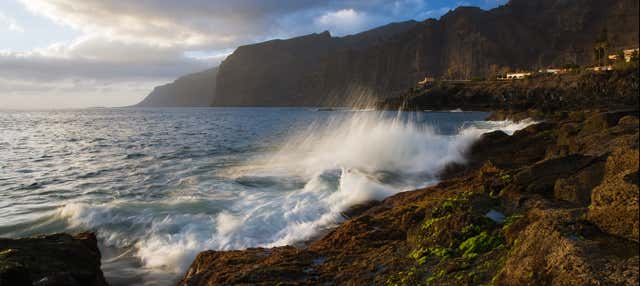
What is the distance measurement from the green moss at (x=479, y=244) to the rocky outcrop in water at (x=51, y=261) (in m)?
5.53

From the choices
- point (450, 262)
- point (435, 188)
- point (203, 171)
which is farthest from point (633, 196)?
point (203, 171)

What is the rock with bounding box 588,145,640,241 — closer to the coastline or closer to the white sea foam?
the coastline

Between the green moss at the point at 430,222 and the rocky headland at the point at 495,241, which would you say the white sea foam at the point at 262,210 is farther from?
the green moss at the point at 430,222

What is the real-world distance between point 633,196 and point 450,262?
2.05 metres

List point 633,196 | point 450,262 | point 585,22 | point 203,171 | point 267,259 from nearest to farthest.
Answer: point 633,196, point 450,262, point 267,259, point 203,171, point 585,22

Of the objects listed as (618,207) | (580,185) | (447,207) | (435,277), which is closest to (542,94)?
(580,185)

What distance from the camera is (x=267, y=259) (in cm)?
656

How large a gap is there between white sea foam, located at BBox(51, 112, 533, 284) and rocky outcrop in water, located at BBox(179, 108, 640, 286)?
6.17 feet

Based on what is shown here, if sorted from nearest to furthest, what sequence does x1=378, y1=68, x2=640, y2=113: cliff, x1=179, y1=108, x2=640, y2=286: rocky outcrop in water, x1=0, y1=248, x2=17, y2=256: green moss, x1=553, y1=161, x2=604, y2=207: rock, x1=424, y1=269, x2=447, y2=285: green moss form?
x1=179, y1=108, x2=640, y2=286: rocky outcrop in water, x1=424, y1=269, x2=447, y2=285: green moss, x1=0, y1=248, x2=17, y2=256: green moss, x1=553, y1=161, x2=604, y2=207: rock, x1=378, y1=68, x2=640, y2=113: cliff

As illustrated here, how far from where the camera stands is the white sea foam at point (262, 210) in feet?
30.6

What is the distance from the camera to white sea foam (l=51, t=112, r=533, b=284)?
9312 millimetres

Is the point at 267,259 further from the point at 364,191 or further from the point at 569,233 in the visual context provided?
the point at 364,191

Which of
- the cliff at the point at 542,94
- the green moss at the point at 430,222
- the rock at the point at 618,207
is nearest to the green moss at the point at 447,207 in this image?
the green moss at the point at 430,222

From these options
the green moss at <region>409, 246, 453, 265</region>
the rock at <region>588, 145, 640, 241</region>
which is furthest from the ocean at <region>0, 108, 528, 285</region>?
the rock at <region>588, 145, 640, 241</region>
